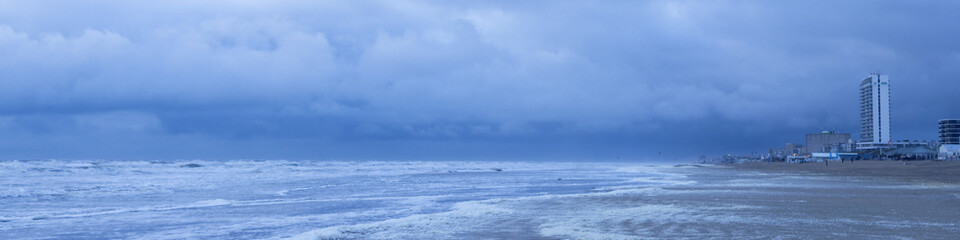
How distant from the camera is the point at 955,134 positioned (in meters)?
174

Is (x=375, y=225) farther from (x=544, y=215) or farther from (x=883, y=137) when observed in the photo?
(x=883, y=137)

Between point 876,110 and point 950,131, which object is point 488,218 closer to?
point 876,110

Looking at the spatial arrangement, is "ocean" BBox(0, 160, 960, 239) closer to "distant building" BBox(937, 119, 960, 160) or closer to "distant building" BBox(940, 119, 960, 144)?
"distant building" BBox(937, 119, 960, 160)

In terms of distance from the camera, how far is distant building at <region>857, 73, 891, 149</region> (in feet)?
564

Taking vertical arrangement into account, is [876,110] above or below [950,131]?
above

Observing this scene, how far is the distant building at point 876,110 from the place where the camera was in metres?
172

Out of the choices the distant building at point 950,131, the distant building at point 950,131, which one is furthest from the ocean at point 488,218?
the distant building at point 950,131

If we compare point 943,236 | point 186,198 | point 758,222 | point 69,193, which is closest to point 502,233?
point 758,222

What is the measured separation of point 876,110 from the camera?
172875 millimetres

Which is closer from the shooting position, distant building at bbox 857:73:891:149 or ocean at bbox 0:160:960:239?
ocean at bbox 0:160:960:239

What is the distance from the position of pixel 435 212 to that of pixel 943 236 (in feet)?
32.2

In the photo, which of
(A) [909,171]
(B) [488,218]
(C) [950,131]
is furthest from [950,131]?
(B) [488,218]

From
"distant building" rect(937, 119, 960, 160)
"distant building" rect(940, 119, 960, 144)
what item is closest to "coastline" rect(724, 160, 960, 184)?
"distant building" rect(937, 119, 960, 160)

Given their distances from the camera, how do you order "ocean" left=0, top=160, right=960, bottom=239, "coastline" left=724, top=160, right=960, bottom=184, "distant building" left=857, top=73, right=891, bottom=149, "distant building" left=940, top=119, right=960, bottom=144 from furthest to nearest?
"distant building" left=940, top=119, right=960, bottom=144, "distant building" left=857, top=73, right=891, bottom=149, "coastline" left=724, top=160, right=960, bottom=184, "ocean" left=0, top=160, right=960, bottom=239
